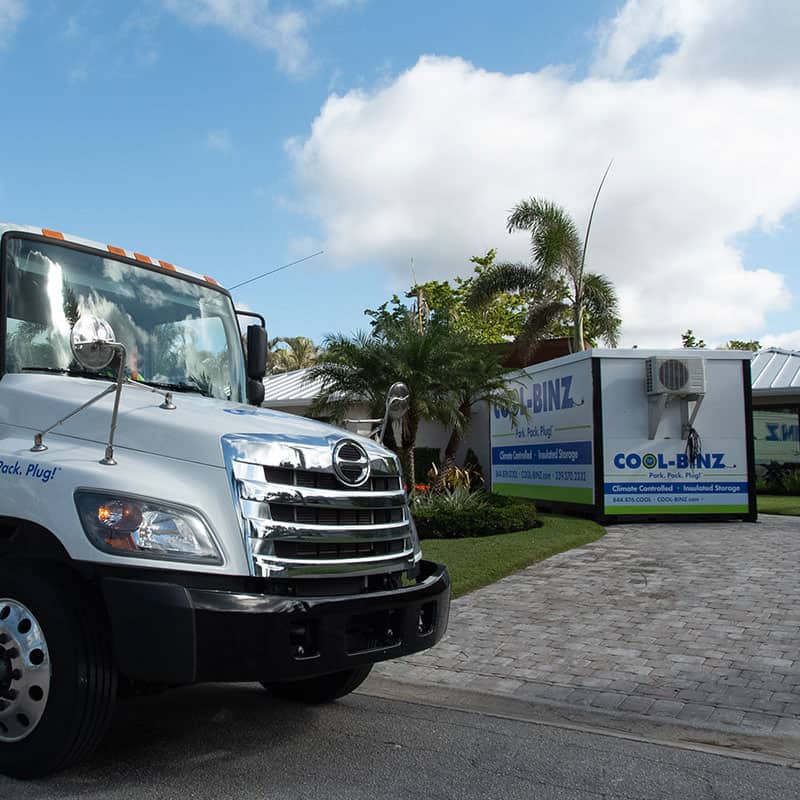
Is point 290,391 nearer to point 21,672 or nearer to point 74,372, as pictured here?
point 74,372

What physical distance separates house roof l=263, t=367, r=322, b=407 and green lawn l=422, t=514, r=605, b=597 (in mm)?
13864

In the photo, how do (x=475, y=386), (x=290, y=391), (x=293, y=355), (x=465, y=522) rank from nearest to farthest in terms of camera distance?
(x=465, y=522), (x=475, y=386), (x=290, y=391), (x=293, y=355)

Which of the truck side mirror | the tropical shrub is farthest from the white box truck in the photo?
the truck side mirror

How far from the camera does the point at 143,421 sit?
13.5 ft

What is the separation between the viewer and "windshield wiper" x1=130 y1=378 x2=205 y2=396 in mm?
4938

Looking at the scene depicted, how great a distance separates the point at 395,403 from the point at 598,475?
10.1m

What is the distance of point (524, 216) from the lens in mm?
26406

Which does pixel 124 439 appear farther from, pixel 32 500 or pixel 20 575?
pixel 20 575

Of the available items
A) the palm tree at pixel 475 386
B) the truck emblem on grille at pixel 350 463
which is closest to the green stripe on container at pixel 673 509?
the palm tree at pixel 475 386

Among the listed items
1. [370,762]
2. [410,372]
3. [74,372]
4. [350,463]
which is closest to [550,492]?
[410,372]

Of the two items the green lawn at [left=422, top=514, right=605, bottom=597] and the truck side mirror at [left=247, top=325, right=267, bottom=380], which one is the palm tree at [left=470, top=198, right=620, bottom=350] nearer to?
the green lawn at [left=422, top=514, right=605, bottom=597]

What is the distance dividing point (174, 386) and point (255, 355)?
91 cm

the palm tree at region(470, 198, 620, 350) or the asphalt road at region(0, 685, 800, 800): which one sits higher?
the palm tree at region(470, 198, 620, 350)

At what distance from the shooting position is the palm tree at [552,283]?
2628 centimetres
